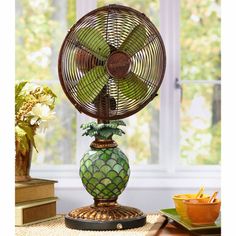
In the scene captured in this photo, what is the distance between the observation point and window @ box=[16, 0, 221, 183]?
2.66 metres

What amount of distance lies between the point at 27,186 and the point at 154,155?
27.4 inches

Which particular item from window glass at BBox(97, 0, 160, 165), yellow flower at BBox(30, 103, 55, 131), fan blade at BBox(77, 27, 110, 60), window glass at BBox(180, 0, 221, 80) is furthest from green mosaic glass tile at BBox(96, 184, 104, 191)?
window glass at BBox(180, 0, 221, 80)

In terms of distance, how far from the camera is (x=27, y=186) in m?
2.22

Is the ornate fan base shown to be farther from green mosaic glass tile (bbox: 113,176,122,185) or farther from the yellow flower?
the yellow flower

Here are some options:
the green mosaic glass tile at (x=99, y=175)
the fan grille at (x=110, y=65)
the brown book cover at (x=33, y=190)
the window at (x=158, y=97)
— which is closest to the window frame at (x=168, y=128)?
the window at (x=158, y=97)

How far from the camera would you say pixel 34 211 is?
2203 mm

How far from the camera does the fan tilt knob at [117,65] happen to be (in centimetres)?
212

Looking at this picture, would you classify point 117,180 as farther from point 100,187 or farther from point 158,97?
point 158,97

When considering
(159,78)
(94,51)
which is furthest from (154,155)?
(94,51)

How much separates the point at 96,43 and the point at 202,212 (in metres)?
0.75

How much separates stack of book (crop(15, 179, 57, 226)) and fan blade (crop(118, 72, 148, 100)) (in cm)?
49

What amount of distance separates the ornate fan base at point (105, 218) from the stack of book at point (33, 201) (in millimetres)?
150

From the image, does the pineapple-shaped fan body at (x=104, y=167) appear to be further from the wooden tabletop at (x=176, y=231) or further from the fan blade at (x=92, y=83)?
the wooden tabletop at (x=176, y=231)
